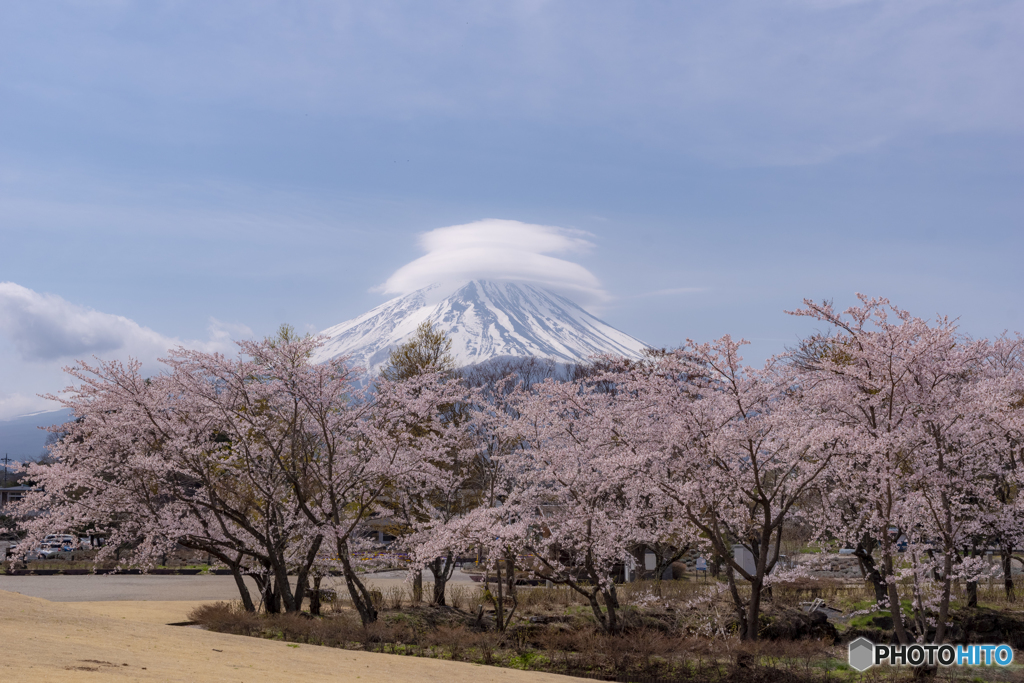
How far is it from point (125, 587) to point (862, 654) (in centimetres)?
2451

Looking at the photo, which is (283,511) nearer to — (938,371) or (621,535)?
(621,535)

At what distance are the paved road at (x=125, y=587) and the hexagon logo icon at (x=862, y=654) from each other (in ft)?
43.7

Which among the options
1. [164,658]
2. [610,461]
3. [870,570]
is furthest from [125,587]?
[870,570]

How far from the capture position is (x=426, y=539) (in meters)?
17.6

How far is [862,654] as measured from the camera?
1585cm

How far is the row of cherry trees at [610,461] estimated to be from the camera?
1277 centimetres

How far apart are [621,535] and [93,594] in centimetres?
1847

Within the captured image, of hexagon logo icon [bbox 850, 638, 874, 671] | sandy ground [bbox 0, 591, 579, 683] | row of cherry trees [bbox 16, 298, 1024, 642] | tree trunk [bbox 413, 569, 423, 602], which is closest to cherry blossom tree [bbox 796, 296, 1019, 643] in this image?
row of cherry trees [bbox 16, 298, 1024, 642]

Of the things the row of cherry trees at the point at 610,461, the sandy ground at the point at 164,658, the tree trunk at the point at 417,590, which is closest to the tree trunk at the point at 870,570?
the row of cherry trees at the point at 610,461

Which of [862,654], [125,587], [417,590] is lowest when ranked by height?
[125,587]

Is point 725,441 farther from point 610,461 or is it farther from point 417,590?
point 417,590

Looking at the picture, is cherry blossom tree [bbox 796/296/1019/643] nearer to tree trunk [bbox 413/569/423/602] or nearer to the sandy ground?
the sandy ground

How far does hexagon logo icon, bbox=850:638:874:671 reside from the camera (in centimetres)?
1468

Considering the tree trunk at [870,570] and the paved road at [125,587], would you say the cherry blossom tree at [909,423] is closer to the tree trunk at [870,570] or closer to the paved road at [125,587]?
the tree trunk at [870,570]
